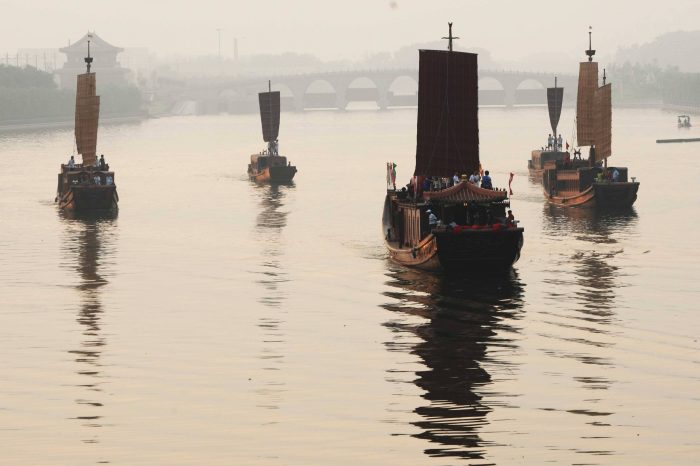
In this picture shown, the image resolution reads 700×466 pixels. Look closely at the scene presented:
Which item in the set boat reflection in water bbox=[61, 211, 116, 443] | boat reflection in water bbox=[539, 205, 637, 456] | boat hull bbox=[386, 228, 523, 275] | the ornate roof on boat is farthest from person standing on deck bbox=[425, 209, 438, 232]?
boat reflection in water bbox=[61, 211, 116, 443]

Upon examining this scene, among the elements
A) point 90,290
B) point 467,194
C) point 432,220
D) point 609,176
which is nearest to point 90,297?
point 90,290

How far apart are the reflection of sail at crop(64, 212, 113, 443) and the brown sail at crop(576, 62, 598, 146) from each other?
29.3 m

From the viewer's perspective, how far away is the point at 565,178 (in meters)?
75.8

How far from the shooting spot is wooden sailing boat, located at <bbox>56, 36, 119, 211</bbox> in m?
71.7

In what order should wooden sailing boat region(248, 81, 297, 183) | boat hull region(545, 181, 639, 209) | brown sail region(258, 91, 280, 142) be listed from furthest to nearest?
brown sail region(258, 91, 280, 142), wooden sailing boat region(248, 81, 297, 183), boat hull region(545, 181, 639, 209)

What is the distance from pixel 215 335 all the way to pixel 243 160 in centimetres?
9454

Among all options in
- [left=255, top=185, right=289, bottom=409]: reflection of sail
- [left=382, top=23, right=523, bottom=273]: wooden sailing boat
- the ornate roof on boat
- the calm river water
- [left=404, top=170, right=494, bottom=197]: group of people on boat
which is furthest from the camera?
[left=404, top=170, right=494, bottom=197]: group of people on boat

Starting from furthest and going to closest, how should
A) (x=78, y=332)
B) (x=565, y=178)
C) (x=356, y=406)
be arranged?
1. (x=565, y=178)
2. (x=78, y=332)
3. (x=356, y=406)

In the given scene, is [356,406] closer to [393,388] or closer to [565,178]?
[393,388]

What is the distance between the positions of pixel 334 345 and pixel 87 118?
49.3m

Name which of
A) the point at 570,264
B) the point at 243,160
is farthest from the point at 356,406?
the point at 243,160

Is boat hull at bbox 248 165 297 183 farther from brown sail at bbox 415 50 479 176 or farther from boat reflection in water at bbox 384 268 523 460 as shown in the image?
boat reflection in water at bbox 384 268 523 460

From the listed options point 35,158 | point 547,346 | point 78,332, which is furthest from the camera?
point 35,158

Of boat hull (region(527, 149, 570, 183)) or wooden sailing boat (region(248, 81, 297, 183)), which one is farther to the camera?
boat hull (region(527, 149, 570, 183))
